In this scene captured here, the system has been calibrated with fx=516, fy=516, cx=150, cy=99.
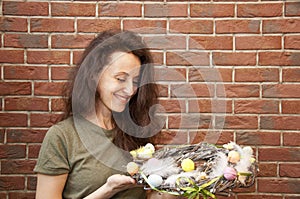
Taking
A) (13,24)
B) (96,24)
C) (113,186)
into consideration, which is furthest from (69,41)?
(113,186)

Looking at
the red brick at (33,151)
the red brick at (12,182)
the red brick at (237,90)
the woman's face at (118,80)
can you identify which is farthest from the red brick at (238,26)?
the red brick at (12,182)

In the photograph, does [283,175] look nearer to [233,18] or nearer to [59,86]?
[233,18]

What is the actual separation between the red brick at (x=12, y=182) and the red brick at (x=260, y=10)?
3.81 ft

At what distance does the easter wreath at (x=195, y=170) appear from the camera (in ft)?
4.37

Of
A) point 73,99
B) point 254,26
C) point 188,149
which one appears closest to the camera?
point 188,149

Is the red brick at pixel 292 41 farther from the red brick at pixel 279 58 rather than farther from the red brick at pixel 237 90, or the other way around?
the red brick at pixel 237 90

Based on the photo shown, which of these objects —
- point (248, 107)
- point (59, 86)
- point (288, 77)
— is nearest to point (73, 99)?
point (59, 86)

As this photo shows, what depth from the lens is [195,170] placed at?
4.50 ft

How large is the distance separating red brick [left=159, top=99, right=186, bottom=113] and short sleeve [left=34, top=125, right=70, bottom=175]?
73cm

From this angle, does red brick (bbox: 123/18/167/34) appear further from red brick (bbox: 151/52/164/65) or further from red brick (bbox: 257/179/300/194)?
red brick (bbox: 257/179/300/194)

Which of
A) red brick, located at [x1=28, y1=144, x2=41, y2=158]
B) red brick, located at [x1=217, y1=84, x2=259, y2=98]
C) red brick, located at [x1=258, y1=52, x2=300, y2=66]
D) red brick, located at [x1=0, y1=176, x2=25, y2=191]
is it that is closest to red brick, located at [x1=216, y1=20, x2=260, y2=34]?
red brick, located at [x1=258, y1=52, x2=300, y2=66]

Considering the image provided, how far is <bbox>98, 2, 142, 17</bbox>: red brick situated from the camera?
219cm

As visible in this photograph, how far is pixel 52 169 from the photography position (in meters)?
1.51

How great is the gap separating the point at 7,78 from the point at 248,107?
1.03 metres
